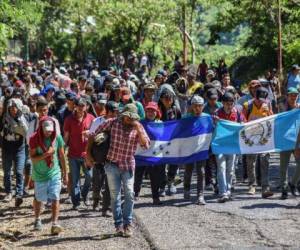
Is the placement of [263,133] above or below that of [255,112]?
below

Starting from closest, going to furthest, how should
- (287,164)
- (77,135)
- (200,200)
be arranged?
(77,135)
(200,200)
(287,164)

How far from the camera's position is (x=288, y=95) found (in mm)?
11328

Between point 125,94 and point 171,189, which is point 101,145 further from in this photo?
point 171,189

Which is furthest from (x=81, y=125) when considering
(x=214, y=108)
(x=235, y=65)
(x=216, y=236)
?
(x=235, y=65)

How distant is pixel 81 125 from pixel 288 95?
11.2 ft

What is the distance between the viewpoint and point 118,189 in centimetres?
923

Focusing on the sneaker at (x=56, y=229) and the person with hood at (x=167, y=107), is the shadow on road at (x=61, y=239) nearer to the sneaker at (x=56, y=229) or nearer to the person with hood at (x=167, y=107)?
the sneaker at (x=56, y=229)

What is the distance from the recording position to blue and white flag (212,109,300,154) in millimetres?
11328

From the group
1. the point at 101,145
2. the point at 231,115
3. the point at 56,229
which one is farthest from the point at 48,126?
the point at 231,115

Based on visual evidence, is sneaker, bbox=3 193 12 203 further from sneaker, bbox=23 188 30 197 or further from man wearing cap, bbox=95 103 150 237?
man wearing cap, bbox=95 103 150 237

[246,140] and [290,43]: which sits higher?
[290,43]

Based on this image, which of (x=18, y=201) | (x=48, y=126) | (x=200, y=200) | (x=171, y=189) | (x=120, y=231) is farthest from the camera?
(x=171, y=189)

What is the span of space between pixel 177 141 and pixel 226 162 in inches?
35.6

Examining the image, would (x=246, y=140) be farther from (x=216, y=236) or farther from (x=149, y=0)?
(x=149, y=0)
